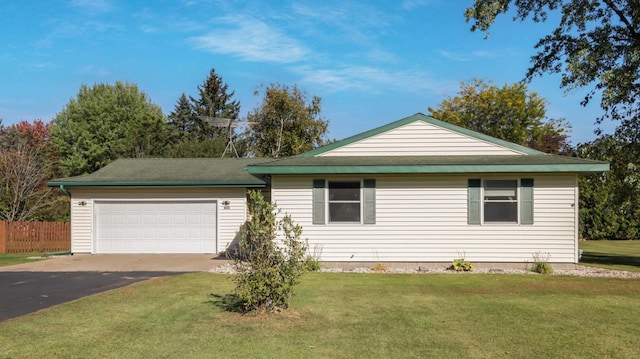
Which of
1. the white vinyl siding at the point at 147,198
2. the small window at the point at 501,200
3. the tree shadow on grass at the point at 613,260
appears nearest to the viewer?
the small window at the point at 501,200

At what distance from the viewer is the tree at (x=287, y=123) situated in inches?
1421

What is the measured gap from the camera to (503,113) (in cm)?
3375

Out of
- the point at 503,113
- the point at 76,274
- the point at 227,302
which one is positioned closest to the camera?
the point at 227,302

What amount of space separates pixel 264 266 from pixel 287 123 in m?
30.4

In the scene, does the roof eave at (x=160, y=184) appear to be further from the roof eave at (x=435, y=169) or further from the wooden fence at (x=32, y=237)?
the wooden fence at (x=32, y=237)

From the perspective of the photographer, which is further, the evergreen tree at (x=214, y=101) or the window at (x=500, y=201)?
the evergreen tree at (x=214, y=101)

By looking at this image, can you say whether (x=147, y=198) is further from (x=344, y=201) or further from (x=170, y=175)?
(x=344, y=201)

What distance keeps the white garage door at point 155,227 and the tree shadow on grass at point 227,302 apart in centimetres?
788

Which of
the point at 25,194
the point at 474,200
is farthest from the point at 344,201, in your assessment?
the point at 25,194

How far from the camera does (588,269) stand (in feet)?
42.3

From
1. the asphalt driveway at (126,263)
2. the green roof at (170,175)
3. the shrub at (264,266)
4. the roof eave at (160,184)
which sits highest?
the green roof at (170,175)

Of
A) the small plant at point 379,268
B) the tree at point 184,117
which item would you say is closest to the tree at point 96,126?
the tree at point 184,117

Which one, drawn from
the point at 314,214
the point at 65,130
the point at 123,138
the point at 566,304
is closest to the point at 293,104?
the point at 123,138

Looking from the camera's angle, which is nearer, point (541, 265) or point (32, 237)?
point (541, 265)
